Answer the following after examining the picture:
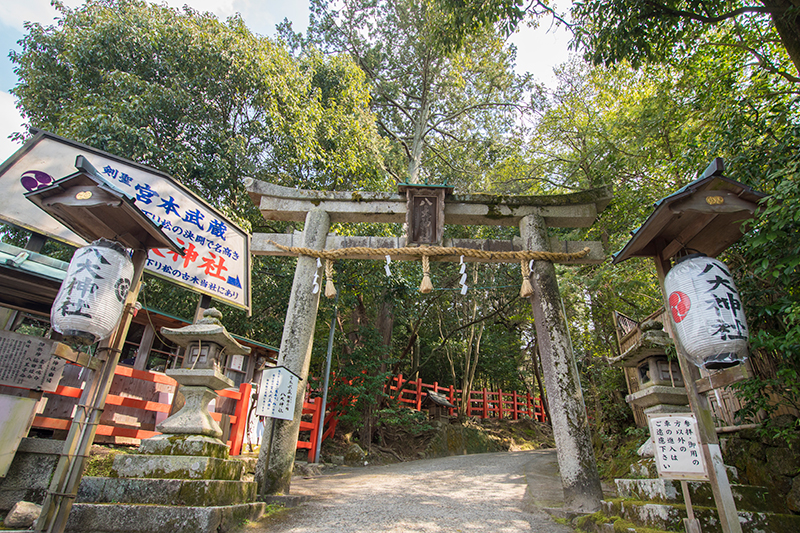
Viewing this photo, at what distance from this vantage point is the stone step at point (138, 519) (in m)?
3.42

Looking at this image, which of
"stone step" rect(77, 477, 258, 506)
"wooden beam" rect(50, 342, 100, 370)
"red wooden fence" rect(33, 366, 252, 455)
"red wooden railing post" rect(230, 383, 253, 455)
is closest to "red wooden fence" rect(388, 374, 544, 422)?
"red wooden railing post" rect(230, 383, 253, 455)

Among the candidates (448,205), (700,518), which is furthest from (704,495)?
(448,205)

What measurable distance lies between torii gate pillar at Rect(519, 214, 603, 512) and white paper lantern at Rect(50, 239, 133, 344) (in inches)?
188

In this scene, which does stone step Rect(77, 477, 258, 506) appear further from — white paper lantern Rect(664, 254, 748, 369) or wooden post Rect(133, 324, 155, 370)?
wooden post Rect(133, 324, 155, 370)

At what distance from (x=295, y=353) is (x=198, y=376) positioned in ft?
4.68

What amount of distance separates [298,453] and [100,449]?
726 centimetres

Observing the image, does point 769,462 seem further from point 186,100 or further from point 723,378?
point 186,100

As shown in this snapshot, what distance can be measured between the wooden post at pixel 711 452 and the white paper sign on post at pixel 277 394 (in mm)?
4183

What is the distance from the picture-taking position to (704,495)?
359cm

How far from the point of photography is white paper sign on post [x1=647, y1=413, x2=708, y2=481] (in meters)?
3.27

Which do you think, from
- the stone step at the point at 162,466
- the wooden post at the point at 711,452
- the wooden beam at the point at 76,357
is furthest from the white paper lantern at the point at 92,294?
the wooden post at the point at 711,452

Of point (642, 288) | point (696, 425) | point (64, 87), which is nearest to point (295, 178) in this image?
point (64, 87)

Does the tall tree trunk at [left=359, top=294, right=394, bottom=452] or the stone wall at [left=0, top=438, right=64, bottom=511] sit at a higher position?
the tall tree trunk at [left=359, top=294, right=394, bottom=452]

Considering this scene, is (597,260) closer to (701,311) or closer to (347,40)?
(701,311)
